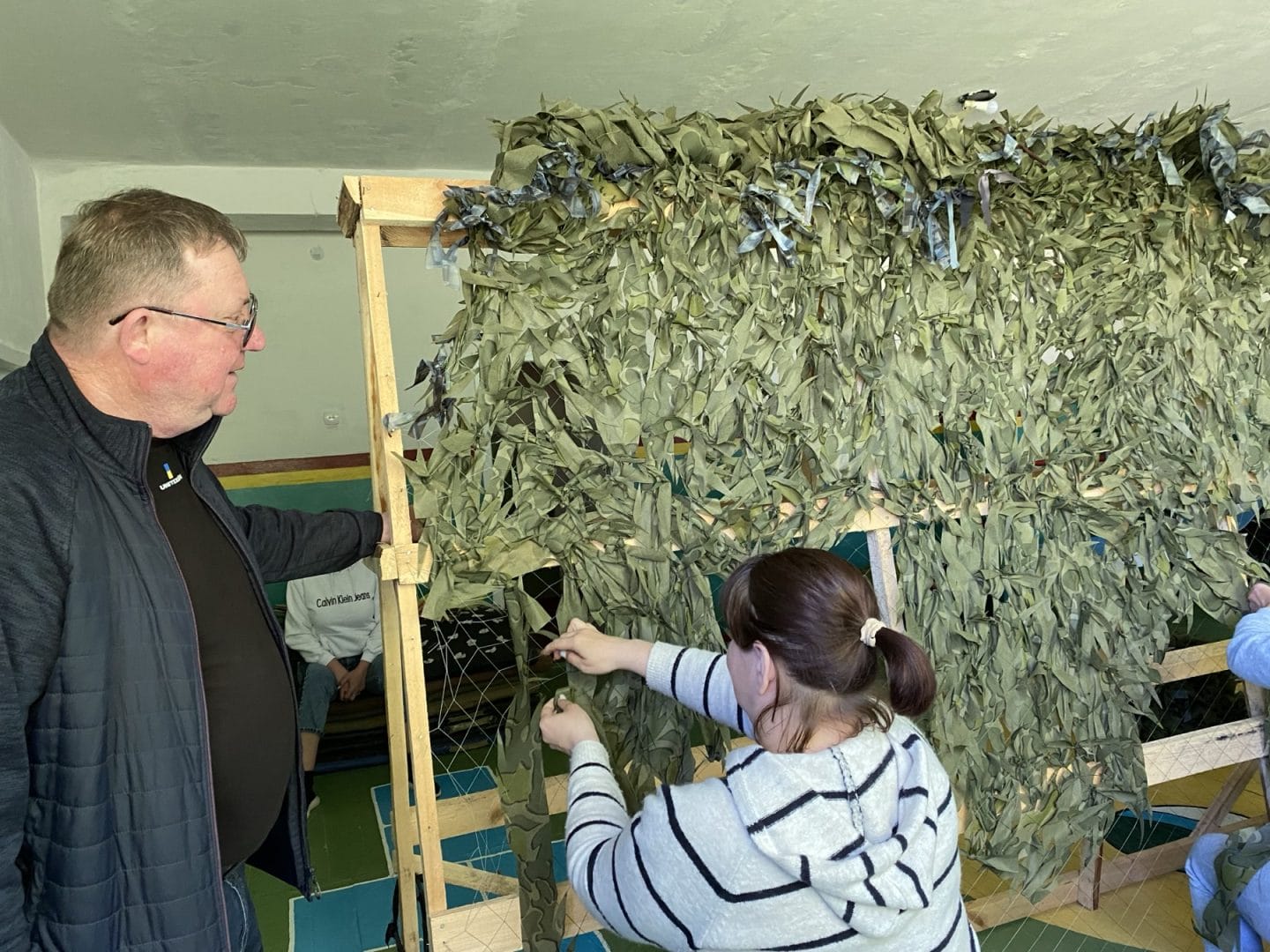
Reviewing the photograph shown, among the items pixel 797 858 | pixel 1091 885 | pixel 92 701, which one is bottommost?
pixel 1091 885

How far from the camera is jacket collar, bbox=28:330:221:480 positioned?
959mm

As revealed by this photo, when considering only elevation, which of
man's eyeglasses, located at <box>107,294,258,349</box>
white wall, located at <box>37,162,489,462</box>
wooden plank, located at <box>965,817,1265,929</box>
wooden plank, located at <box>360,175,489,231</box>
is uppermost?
white wall, located at <box>37,162,489,462</box>

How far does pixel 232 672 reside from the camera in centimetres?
111

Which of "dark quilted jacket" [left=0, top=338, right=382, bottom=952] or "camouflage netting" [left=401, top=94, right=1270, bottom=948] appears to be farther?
"camouflage netting" [left=401, top=94, right=1270, bottom=948]

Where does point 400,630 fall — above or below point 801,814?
above

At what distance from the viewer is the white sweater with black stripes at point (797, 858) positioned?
2.85 ft

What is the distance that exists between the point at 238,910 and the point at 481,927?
0.36 metres

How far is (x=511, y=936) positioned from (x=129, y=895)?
61 centimetres

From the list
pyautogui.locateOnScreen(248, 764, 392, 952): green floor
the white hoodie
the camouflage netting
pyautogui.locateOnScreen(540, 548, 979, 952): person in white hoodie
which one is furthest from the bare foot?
the white hoodie

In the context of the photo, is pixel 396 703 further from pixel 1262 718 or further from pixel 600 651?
pixel 1262 718

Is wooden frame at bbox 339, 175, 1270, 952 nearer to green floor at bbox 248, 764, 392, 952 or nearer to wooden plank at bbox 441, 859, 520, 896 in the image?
wooden plank at bbox 441, 859, 520, 896

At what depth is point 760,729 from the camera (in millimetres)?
1015

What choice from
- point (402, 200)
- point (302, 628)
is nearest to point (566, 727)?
point (402, 200)

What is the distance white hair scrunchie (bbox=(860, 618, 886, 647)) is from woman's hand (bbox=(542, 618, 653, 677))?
1.53 feet
